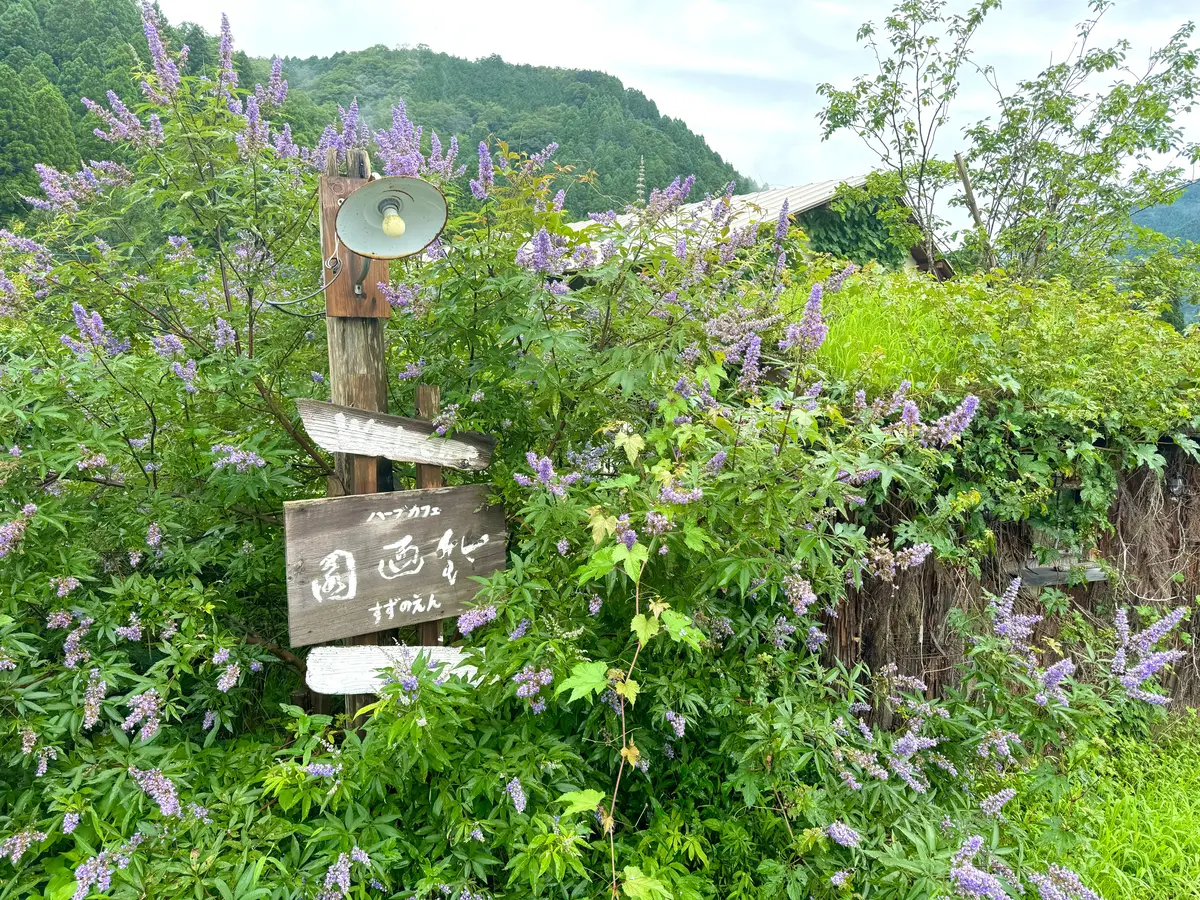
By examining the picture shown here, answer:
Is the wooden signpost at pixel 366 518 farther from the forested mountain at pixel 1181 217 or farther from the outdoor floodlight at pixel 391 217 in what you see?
the forested mountain at pixel 1181 217

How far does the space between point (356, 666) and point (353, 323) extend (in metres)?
1.07

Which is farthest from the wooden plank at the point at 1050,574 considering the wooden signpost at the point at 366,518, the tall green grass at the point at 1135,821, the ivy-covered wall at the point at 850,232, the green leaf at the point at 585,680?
the ivy-covered wall at the point at 850,232

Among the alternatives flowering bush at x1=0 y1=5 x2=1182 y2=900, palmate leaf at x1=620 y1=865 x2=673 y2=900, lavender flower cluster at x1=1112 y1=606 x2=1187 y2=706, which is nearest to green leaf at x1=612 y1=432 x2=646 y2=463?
flowering bush at x1=0 y1=5 x2=1182 y2=900

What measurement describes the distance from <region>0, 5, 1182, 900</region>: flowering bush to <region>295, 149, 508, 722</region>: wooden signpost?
122 millimetres

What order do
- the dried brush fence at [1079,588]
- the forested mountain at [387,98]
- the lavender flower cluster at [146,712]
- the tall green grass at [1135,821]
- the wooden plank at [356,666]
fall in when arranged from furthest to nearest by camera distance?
1. the forested mountain at [387,98]
2. the dried brush fence at [1079,588]
3. the tall green grass at [1135,821]
4. the wooden plank at [356,666]
5. the lavender flower cluster at [146,712]

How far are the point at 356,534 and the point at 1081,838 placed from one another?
8.99 feet

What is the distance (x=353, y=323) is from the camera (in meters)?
2.12

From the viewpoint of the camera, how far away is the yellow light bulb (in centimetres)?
196

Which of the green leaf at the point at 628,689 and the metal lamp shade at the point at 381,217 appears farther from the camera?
the metal lamp shade at the point at 381,217

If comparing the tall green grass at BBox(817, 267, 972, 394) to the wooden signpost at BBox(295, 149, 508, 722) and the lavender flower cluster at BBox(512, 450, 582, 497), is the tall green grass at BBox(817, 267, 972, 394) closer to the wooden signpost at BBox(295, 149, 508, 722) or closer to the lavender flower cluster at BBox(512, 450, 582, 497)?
the lavender flower cluster at BBox(512, 450, 582, 497)

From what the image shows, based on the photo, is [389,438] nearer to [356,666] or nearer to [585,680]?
[356,666]

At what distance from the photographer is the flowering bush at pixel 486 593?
6.06 feet

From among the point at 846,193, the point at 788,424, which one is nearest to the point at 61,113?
the point at 846,193

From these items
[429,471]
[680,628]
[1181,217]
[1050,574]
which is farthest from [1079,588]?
[1181,217]
